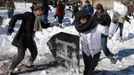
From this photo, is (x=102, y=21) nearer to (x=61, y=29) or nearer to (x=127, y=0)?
(x=61, y=29)

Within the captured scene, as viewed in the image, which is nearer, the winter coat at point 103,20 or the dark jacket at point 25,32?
the dark jacket at point 25,32

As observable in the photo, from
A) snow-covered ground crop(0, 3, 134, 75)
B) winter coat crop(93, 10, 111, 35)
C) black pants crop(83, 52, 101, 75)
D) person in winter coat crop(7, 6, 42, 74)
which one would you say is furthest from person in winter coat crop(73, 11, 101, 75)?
winter coat crop(93, 10, 111, 35)

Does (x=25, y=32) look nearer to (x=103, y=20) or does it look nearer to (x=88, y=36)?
(x=88, y=36)

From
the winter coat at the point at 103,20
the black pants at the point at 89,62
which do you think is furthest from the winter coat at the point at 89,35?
the winter coat at the point at 103,20

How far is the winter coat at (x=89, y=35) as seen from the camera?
8.01 meters

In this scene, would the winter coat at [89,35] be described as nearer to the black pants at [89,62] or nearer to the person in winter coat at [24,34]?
the black pants at [89,62]

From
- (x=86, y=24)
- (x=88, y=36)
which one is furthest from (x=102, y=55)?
(x=86, y=24)

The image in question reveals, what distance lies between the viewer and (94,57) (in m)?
8.45

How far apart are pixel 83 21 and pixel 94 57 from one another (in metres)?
1.00

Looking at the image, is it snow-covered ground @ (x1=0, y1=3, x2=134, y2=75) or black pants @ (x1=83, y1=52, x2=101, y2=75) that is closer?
black pants @ (x1=83, y1=52, x2=101, y2=75)

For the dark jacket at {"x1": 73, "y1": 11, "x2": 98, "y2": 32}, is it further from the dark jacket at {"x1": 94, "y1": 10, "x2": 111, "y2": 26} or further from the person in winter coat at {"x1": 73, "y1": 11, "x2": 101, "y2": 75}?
the dark jacket at {"x1": 94, "y1": 10, "x2": 111, "y2": 26}

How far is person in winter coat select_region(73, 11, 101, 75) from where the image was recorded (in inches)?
315

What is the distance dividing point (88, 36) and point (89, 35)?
4cm

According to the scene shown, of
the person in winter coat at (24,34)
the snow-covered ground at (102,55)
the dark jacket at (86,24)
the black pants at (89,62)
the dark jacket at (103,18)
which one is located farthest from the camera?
the dark jacket at (103,18)
